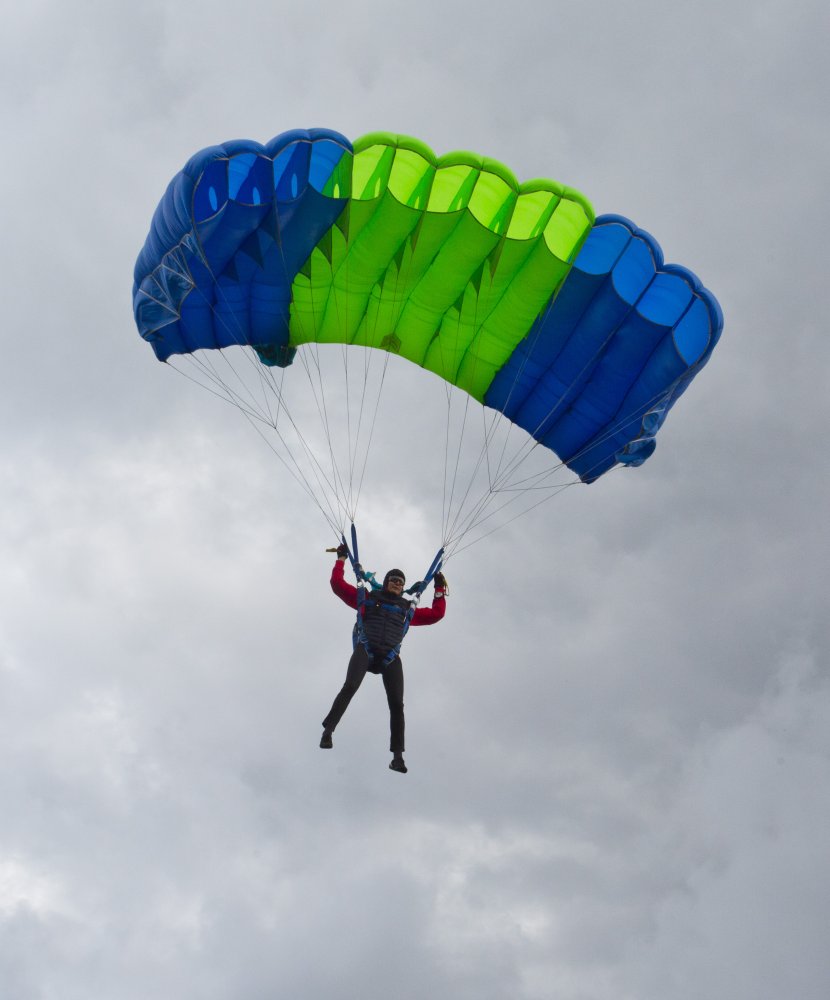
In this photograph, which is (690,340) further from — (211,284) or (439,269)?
(211,284)

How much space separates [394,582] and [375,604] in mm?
361

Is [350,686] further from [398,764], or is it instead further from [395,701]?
[398,764]

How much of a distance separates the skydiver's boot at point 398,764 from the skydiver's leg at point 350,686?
79 cm

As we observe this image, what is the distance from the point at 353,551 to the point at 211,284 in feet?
12.6

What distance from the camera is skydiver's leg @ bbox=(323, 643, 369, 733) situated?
14188 millimetres

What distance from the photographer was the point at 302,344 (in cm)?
1719

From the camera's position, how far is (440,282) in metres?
16.3

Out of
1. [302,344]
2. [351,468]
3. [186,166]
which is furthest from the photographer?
[302,344]

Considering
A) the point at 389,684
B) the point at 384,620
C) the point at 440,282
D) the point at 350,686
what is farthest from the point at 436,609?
the point at 440,282

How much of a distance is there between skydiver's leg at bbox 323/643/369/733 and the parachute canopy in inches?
178

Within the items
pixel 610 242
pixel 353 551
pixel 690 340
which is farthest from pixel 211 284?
pixel 690 340

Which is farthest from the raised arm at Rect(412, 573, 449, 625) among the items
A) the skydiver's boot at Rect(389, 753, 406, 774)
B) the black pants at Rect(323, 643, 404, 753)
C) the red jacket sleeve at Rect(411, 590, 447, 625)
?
the skydiver's boot at Rect(389, 753, 406, 774)

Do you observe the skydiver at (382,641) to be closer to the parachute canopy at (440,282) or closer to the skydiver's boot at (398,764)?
the skydiver's boot at (398,764)

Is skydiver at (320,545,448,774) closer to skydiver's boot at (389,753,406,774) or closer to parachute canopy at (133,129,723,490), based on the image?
skydiver's boot at (389,753,406,774)
